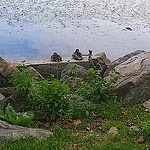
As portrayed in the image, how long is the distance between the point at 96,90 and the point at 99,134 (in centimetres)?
173

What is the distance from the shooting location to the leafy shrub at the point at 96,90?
7543mm

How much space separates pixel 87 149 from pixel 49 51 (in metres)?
10.3

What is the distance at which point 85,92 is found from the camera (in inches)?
301

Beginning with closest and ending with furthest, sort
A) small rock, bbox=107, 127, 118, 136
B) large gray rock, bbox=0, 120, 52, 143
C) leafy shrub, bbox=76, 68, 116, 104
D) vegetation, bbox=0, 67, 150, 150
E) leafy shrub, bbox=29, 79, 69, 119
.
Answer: large gray rock, bbox=0, 120, 52, 143 < vegetation, bbox=0, 67, 150, 150 < small rock, bbox=107, 127, 118, 136 < leafy shrub, bbox=29, 79, 69, 119 < leafy shrub, bbox=76, 68, 116, 104

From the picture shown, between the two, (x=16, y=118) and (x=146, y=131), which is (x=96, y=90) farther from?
(x=16, y=118)

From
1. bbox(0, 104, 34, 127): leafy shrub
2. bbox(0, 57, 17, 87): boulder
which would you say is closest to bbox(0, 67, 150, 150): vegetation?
bbox(0, 104, 34, 127): leafy shrub

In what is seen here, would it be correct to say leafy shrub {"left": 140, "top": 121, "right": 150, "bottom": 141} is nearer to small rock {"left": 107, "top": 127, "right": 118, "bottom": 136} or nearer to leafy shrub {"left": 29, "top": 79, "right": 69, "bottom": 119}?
small rock {"left": 107, "top": 127, "right": 118, "bottom": 136}

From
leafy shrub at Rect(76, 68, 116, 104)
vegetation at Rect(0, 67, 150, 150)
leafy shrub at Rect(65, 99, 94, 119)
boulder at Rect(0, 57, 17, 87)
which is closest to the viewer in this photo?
vegetation at Rect(0, 67, 150, 150)

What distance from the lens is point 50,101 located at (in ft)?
20.7

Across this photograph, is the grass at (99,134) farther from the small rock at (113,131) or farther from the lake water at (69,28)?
the lake water at (69,28)

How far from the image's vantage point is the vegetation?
535 cm

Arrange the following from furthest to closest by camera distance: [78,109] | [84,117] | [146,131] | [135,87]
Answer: [135,87], [78,109], [84,117], [146,131]

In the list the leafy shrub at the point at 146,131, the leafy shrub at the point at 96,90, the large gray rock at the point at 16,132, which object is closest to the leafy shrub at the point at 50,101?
the large gray rock at the point at 16,132

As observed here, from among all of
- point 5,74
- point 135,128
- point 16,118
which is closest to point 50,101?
point 16,118
